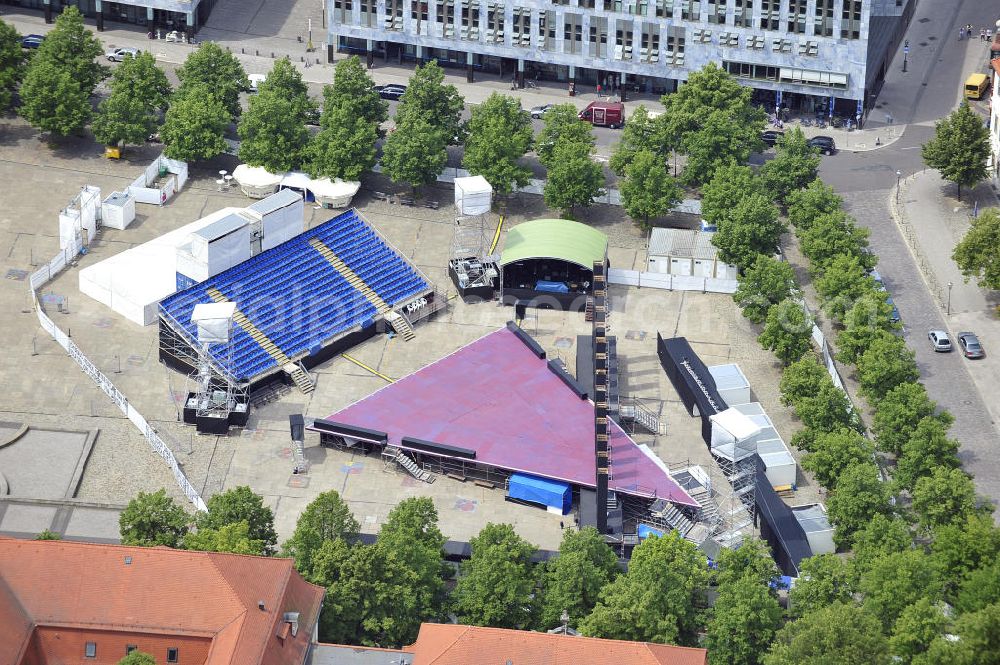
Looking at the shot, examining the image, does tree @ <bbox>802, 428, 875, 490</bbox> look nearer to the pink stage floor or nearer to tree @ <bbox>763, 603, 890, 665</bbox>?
the pink stage floor

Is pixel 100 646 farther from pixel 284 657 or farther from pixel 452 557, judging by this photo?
pixel 452 557

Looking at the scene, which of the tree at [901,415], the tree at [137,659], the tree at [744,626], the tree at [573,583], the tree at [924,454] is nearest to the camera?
the tree at [137,659]

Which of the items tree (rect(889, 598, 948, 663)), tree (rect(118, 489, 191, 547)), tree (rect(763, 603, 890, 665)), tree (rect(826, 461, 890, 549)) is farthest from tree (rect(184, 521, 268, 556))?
tree (rect(889, 598, 948, 663))

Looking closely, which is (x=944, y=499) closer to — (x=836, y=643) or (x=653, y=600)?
(x=836, y=643)

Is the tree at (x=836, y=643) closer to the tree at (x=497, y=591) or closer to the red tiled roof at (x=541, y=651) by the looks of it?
the red tiled roof at (x=541, y=651)

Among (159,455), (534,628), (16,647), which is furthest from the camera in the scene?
(159,455)

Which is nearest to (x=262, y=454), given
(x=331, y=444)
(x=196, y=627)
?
(x=331, y=444)

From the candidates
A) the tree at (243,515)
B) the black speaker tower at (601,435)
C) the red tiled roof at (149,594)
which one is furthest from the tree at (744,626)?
the tree at (243,515)
